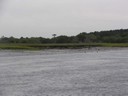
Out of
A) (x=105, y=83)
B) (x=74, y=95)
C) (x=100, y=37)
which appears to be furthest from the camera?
(x=100, y=37)

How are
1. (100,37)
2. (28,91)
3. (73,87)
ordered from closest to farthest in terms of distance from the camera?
(28,91)
(73,87)
(100,37)

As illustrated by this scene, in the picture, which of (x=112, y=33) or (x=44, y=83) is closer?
(x=44, y=83)

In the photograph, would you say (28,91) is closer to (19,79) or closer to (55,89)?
(55,89)

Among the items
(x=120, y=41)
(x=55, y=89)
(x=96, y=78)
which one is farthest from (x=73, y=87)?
(x=120, y=41)

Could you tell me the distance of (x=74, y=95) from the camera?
25.8 meters

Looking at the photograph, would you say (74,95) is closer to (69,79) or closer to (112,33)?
(69,79)

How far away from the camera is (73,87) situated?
96.9ft

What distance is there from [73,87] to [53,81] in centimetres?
433

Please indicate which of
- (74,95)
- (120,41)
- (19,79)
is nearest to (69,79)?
(19,79)

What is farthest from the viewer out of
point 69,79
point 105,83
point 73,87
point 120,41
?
point 120,41

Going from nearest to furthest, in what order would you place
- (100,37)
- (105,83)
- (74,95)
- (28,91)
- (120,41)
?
(74,95), (28,91), (105,83), (120,41), (100,37)

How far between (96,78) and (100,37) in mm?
142147

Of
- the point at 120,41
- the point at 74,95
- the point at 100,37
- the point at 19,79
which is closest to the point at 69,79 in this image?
the point at 19,79

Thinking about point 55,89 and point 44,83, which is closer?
point 55,89
